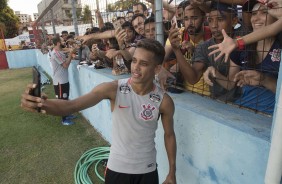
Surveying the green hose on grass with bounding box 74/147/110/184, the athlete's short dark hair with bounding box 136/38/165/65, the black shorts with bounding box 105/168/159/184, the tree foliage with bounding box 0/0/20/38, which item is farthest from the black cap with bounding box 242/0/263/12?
the tree foliage with bounding box 0/0/20/38

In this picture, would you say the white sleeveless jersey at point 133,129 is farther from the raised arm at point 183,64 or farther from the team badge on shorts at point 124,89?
the raised arm at point 183,64

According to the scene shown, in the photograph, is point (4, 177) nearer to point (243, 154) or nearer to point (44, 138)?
point (44, 138)

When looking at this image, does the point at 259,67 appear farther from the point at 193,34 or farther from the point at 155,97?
the point at 193,34

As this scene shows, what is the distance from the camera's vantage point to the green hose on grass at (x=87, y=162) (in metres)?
3.24

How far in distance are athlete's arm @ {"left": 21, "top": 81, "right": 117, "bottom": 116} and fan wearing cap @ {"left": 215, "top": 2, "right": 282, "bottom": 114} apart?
934 mm

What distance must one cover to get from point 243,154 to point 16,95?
8.37m

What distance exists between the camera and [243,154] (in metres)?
1.53

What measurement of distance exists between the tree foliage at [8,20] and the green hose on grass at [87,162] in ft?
102

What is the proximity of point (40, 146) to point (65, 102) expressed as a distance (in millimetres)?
3087

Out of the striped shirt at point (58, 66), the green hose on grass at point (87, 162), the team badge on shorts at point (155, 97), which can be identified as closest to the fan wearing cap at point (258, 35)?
the team badge on shorts at point (155, 97)

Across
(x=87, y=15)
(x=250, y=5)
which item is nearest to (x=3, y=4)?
(x=87, y=15)

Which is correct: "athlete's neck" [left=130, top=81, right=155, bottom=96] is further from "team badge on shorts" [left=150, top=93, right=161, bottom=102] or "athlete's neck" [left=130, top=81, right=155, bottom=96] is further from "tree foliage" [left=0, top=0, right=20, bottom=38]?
"tree foliage" [left=0, top=0, right=20, bottom=38]

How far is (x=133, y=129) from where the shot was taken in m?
1.91

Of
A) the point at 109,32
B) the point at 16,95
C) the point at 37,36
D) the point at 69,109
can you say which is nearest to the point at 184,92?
the point at 69,109
